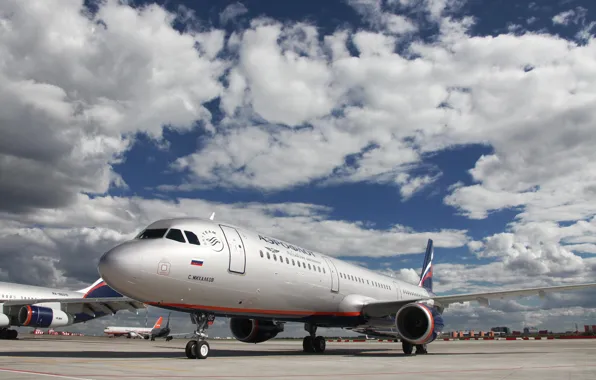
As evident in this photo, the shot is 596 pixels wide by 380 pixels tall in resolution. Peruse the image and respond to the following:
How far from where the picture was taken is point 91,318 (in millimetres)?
39812

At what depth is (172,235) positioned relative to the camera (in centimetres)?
1320

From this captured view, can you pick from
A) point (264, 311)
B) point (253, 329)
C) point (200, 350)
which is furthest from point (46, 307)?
point (200, 350)

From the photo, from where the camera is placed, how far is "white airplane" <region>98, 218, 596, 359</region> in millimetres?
12445

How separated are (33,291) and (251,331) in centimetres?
2743

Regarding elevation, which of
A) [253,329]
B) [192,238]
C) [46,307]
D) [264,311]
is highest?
[192,238]

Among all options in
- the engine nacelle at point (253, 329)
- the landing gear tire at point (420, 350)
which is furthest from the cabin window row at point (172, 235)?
the landing gear tire at point (420, 350)

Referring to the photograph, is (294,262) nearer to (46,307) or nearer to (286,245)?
(286,245)

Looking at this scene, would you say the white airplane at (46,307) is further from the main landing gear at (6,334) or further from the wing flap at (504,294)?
the wing flap at (504,294)

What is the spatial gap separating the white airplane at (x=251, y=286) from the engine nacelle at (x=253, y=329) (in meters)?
0.04

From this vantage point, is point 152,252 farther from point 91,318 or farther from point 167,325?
point 167,325

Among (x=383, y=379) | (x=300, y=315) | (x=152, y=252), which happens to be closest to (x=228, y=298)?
(x=152, y=252)

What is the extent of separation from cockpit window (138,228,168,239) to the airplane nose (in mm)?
1021

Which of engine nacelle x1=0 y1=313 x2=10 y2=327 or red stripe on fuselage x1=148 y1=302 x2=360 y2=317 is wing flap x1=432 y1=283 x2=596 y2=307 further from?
engine nacelle x1=0 y1=313 x2=10 y2=327

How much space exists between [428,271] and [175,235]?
86.2 feet
